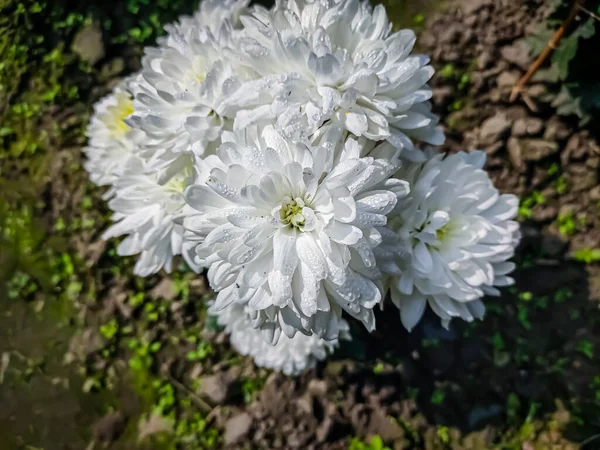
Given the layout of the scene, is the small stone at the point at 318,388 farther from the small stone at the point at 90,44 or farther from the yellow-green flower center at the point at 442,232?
the small stone at the point at 90,44

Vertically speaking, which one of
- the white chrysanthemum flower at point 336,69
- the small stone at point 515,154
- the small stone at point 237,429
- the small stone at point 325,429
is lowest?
the small stone at point 237,429

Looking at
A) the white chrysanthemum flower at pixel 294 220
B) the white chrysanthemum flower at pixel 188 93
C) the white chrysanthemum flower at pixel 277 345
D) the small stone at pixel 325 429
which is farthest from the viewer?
the small stone at pixel 325 429

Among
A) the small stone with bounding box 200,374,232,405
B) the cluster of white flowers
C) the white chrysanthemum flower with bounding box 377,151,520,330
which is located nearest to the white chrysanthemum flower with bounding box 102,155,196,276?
the cluster of white flowers

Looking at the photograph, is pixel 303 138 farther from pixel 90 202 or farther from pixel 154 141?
pixel 90 202

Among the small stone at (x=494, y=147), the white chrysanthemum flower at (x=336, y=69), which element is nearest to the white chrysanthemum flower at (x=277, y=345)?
the white chrysanthemum flower at (x=336, y=69)

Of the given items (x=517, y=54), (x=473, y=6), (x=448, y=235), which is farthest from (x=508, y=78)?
(x=448, y=235)

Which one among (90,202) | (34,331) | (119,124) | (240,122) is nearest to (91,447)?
(34,331)

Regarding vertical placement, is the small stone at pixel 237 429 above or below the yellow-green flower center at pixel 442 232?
below

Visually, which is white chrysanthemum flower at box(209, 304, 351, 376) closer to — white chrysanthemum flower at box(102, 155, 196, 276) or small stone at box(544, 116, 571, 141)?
white chrysanthemum flower at box(102, 155, 196, 276)
